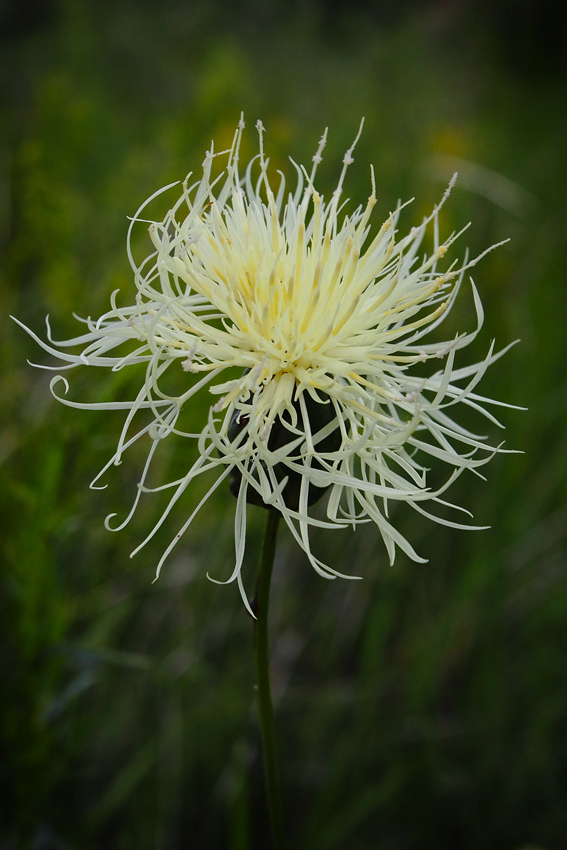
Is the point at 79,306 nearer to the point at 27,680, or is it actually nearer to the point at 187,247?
the point at 27,680

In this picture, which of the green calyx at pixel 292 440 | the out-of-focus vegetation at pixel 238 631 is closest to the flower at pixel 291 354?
the green calyx at pixel 292 440

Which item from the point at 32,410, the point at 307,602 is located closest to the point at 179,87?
the point at 32,410

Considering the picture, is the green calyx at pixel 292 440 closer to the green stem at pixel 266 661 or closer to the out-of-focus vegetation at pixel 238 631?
the green stem at pixel 266 661

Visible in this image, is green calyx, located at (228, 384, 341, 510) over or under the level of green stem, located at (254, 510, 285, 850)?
over

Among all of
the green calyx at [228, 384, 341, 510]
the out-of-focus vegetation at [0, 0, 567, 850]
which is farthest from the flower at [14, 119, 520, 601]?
the out-of-focus vegetation at [0, 0, 567, 850]

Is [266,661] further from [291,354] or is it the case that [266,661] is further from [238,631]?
[238,631]

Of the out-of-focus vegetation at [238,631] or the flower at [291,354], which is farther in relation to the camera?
the out-of-focus vegetation at [238,631]

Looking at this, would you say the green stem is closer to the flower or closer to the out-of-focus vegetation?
the flower

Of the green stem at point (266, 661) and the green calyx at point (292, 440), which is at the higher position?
the green calyx at point (292, 440)
